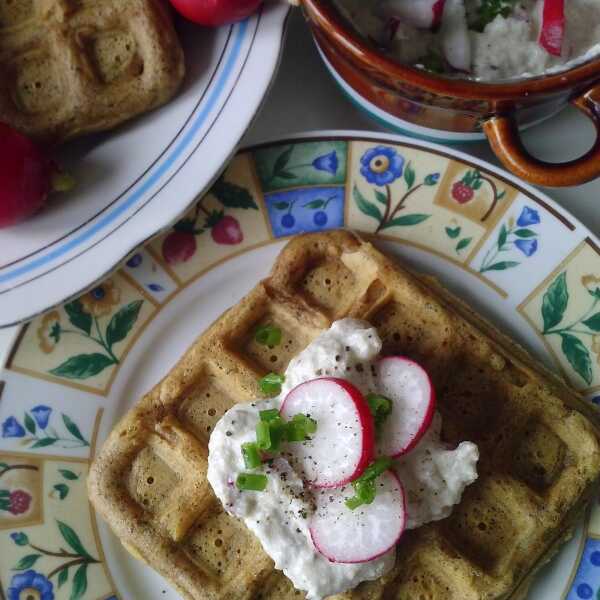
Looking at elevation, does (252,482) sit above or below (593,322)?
below

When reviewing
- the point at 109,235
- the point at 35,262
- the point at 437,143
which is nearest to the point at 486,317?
the point at 437,143

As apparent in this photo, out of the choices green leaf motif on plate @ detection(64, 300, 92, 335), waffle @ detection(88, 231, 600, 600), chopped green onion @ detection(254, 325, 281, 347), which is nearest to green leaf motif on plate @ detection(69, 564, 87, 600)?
waffle @ detection(88, 231, 600, 600)

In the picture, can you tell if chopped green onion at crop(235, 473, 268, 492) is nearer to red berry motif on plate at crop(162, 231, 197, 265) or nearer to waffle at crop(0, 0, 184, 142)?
red berry motif on plate at crop(162, 231, 197, 265)

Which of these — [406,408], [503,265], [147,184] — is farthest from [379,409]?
[147,184]

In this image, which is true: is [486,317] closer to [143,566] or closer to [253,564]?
[253,564]

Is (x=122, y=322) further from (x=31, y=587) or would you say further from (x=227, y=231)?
(x=31, y=587)

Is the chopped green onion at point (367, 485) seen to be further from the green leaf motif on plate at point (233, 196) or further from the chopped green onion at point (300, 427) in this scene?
the green leaf motif on plate at point (233, 196)
